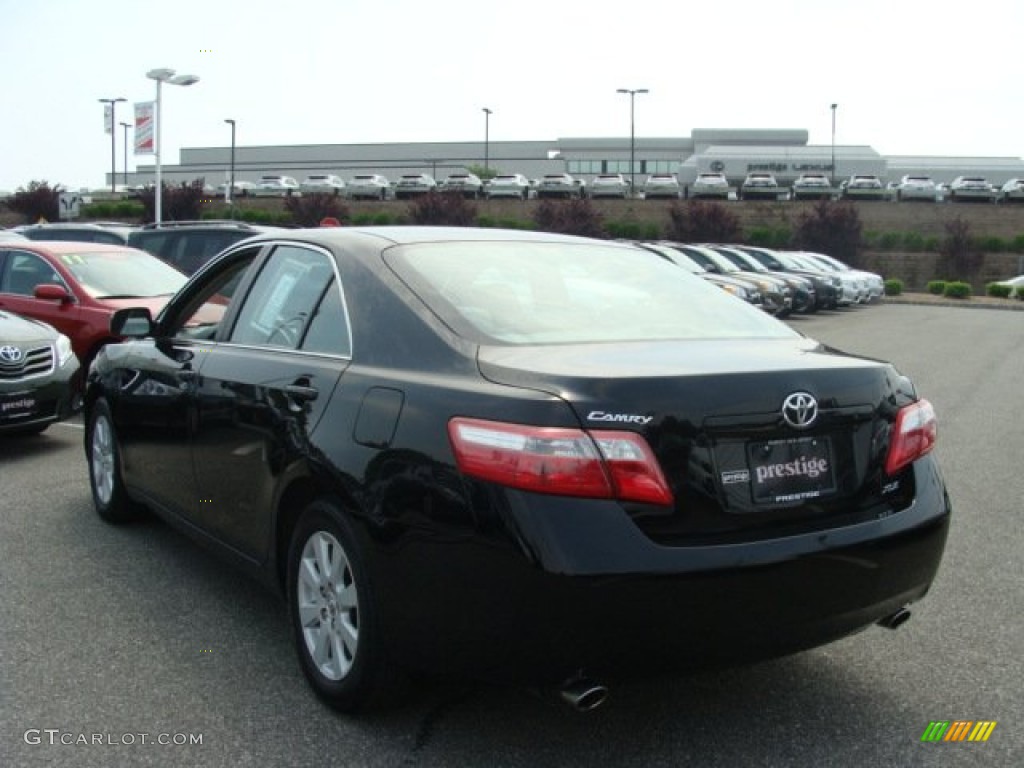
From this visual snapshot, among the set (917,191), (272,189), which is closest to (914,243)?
(917,191)

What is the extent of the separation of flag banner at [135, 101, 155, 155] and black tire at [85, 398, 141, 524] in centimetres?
2785

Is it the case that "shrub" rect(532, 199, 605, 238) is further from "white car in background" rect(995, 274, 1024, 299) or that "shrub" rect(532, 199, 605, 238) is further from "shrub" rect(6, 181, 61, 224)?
"shrub" rect(6, 181, 61, 224)

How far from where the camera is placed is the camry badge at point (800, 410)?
3147 millimetres

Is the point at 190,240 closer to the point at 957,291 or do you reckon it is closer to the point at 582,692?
the point at 582,692

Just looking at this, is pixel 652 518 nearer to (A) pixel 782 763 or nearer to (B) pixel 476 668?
(B) pixel 476 668

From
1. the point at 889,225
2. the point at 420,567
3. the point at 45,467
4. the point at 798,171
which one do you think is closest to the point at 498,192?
the point at 889,225

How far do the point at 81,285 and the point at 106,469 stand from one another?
4.99 meters

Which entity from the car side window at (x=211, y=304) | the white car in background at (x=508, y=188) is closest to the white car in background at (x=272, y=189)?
the white car in background at (x=508, y=188)

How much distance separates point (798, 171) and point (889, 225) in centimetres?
2989

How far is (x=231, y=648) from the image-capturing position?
4.16 meters

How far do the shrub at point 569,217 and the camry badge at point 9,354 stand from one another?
44.2m

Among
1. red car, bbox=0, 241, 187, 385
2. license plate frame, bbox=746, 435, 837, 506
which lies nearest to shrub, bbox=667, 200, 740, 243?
red car, bbox=0, 241, 187, 385

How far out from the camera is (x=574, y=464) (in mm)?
2918

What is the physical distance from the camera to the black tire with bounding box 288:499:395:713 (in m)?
3.36
